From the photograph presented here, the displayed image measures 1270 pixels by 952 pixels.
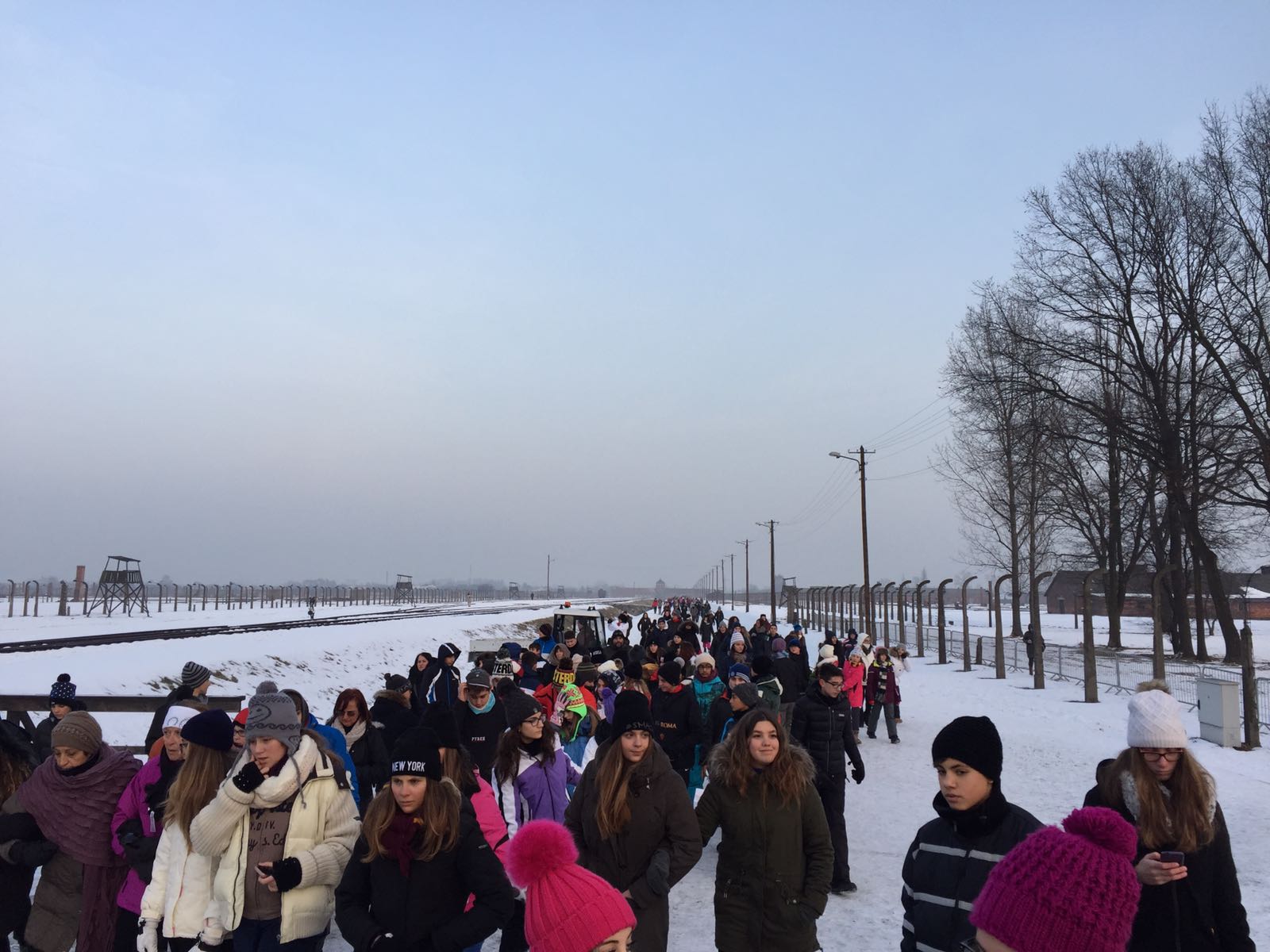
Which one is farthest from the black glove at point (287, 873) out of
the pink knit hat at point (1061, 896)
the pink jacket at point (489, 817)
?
the pink knit hat at point (1061, 896)

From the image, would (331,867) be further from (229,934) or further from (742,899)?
(742,899)

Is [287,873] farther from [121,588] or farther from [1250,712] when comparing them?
[121,588]

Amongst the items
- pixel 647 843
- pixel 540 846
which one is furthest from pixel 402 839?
pixel 647 843

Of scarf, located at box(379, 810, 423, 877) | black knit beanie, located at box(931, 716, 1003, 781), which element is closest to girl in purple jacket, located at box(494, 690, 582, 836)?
scarf, located at box(379, 810, 423, 877)

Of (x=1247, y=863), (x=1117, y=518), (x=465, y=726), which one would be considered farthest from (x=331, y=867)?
(x=1117, y=518)

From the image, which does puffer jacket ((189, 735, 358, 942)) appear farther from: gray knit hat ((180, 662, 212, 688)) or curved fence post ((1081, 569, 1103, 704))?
curved fence post ((1081, 569, 1103, 704))

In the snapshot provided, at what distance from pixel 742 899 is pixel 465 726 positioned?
174 inches

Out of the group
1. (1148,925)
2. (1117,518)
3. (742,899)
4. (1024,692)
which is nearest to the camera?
(1148,925)

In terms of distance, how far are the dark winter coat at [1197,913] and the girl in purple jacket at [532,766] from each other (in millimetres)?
3678

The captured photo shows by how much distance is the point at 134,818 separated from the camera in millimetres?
4906

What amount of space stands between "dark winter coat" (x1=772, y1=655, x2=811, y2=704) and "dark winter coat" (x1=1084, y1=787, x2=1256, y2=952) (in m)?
9.94

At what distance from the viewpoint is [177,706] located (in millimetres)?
5574

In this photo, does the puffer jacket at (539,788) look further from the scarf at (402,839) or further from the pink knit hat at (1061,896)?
the pink knit hat at (1061,896)

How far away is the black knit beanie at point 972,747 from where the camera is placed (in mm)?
3488
